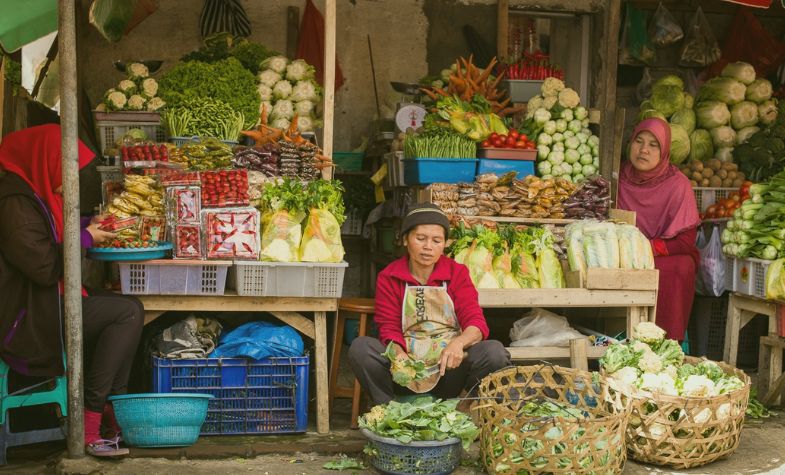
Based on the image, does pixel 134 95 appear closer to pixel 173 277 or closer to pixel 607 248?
pixel 173 277

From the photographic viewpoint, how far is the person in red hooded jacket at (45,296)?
4.68 metres

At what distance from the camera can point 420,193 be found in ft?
22.5

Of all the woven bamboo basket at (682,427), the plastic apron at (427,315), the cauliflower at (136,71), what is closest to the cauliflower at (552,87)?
the plastic apron at (427,315)

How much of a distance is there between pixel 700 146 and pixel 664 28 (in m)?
1.17

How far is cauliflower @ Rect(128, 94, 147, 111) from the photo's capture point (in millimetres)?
6621

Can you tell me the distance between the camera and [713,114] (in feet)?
27.5

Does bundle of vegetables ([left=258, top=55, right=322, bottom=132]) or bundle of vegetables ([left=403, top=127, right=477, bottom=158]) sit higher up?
bundle of vegetables ([left=258, top=55, right=322, bottom=132])

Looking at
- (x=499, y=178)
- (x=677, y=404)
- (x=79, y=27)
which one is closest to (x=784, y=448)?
(x=677, y=404)

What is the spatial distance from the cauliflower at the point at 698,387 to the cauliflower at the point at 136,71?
4.43m

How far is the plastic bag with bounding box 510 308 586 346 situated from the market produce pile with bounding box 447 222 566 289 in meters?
0.25

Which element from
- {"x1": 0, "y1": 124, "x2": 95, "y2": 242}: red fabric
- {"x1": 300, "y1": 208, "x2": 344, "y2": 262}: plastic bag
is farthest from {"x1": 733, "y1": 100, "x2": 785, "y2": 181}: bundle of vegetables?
{"x1": 0, "y1": 124, "x2": 95, "y2": 242}: red fabric

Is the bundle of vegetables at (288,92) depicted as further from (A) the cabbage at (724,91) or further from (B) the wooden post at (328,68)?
(A) the cabbage at (724,91)

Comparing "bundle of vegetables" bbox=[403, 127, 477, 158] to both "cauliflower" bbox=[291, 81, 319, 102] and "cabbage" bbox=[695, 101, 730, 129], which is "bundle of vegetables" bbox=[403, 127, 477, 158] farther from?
"cabbage" bbox=[695, 101, 730, 129]

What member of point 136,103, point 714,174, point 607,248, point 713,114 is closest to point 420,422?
point 607,248
